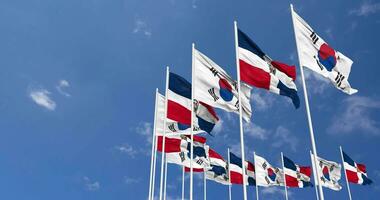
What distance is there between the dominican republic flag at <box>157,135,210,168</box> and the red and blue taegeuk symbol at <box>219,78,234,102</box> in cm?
835

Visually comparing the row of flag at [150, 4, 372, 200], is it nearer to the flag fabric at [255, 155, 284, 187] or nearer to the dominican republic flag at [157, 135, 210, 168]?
the dominican republic flag at [157, 135, 210, 168]

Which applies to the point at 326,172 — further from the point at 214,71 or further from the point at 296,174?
the point at 214,71

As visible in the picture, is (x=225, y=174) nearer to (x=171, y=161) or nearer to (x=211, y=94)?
(x=171, y=161)

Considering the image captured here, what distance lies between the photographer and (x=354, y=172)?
37.4m

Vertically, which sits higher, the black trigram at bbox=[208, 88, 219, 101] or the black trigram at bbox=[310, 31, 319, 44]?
the black trigram at bbox=[310, 31, 319, 44]

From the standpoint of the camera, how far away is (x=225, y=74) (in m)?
18.4

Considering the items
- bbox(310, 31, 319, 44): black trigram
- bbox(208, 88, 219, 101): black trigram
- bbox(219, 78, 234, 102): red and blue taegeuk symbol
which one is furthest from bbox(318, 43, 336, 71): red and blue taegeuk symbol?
bbox(208, 88, 219, 101): black trigram

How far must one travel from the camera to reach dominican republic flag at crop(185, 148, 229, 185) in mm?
30812

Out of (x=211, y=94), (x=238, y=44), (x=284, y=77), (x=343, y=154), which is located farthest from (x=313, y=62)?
(x=343, y=154)

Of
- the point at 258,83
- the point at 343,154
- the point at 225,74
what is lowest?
the point at 258,83

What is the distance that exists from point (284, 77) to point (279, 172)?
2437cm

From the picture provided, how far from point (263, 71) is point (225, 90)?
7.11ft

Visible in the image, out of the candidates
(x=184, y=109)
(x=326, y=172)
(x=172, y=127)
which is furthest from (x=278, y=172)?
(x=184, y=109)

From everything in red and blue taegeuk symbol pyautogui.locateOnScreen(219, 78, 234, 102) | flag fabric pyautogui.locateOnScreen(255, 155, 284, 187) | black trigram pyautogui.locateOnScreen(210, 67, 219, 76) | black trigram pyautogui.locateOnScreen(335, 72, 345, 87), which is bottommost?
black trigram pyautogui.locateOnScreen(335, 72, 345, 87)
